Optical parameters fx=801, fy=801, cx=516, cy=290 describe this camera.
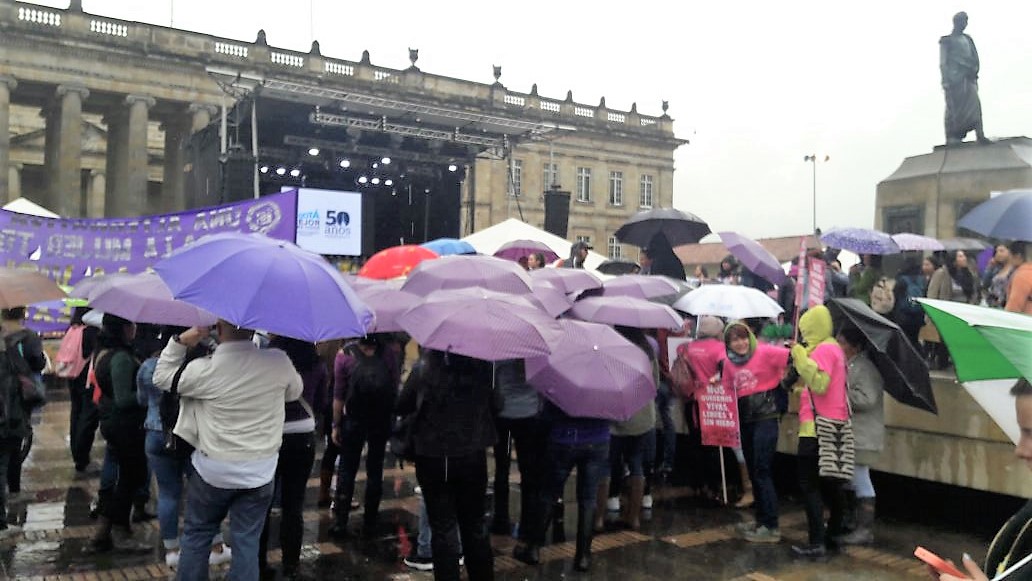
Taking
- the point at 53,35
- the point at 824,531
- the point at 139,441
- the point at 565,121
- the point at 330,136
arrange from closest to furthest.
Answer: the point at 139,441
the point at 824,531
the point at 330,136
the point at 53,35
the point at 565,121

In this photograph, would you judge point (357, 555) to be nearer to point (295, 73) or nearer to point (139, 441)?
point (139, 441)

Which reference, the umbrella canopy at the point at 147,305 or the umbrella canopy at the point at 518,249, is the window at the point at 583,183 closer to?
the umbrella canopy at the point at 518,249

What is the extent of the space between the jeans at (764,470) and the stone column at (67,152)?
3105cm

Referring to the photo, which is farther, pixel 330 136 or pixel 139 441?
pixel 330 136

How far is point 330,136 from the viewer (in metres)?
24.5

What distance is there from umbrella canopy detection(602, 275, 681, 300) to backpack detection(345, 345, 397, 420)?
2262mm

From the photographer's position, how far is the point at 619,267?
40.1ft

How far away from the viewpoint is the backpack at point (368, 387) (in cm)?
616

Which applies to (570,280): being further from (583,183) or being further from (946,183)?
(583,183)

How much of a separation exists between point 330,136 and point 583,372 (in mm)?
20787

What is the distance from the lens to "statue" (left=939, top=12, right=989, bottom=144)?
11.7m

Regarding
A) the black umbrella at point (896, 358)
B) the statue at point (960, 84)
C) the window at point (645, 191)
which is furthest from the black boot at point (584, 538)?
the window at point (645, 191)

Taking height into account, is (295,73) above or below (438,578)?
above

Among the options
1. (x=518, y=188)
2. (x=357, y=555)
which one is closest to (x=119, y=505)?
(x=357, y=555)
